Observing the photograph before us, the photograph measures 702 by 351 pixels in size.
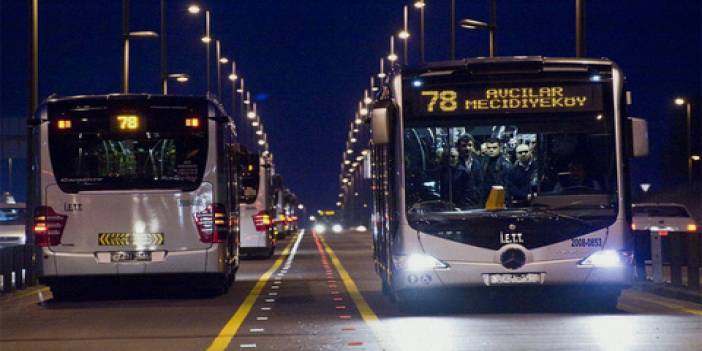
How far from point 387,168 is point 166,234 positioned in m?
4.11

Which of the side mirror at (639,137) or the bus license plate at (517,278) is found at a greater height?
the side mirror at (639,137)

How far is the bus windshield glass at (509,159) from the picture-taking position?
17500 millimetres

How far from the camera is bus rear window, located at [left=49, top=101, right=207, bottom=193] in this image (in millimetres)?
20891

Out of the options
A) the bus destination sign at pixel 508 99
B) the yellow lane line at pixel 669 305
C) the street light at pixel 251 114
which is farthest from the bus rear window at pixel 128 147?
the street light at pixel 251 114

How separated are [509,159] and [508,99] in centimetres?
79

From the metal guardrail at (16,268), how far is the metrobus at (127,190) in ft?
7.63

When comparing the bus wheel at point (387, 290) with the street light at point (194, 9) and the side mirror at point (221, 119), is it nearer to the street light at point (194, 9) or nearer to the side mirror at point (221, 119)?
the side mirror at point (221, 119)

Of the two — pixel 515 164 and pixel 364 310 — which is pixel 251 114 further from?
pixel 515 164

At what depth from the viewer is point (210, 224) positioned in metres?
21.1

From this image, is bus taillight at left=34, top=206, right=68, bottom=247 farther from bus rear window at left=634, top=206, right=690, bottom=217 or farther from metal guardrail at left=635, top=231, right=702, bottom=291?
bus rear window at left=634, top=206, right=690, bottom=217

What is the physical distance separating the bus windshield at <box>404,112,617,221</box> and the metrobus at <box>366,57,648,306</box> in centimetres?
1

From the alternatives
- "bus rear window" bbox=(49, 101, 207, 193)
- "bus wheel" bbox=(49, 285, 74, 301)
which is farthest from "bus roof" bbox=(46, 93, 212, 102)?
"bus wheel" bbox=(49, 285, 74, 301)

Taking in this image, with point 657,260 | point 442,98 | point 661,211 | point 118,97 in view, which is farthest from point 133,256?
point 661,211

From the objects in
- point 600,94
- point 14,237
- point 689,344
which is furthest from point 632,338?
point 14,237
